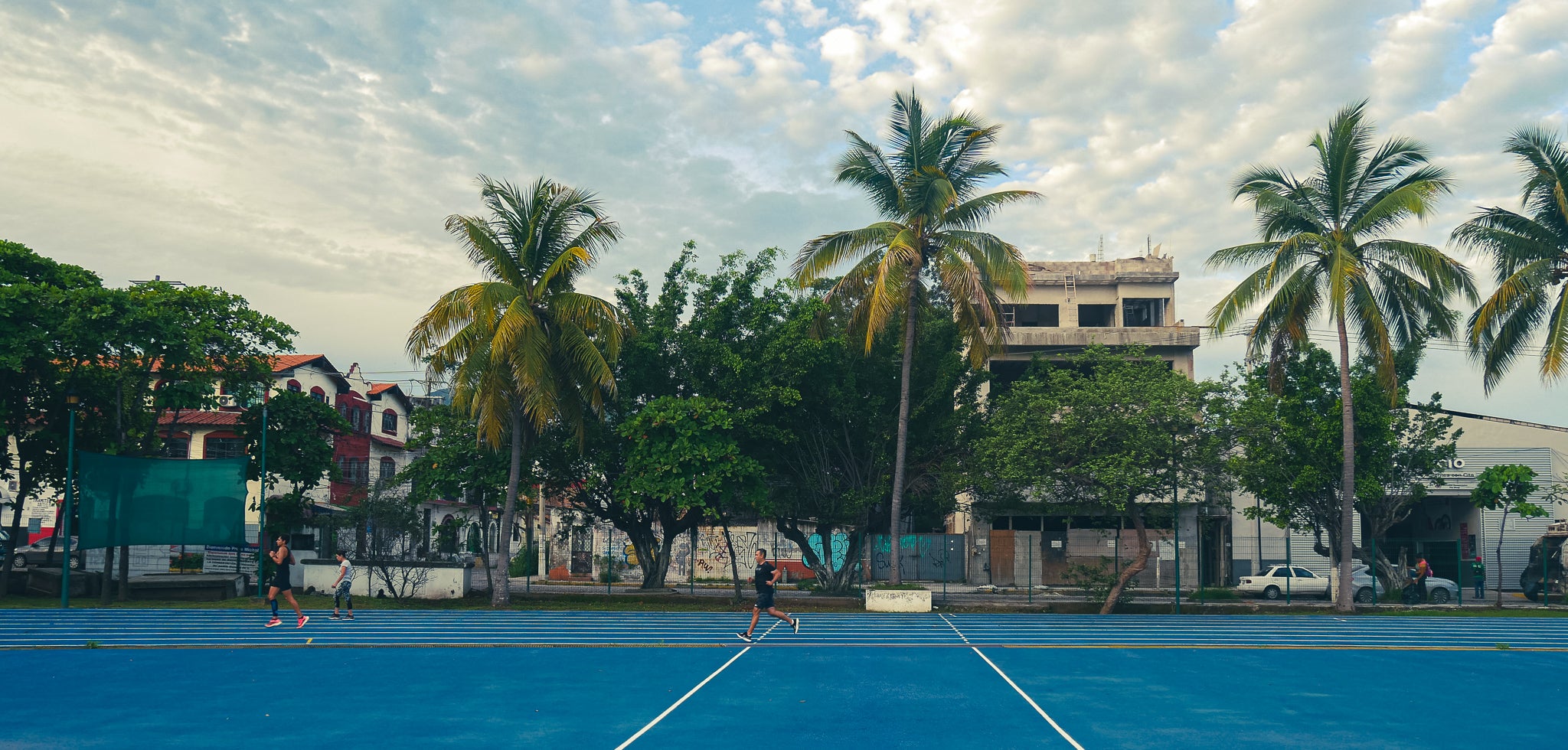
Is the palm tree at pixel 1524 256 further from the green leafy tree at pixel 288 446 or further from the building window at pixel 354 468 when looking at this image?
the building window at pixel 354 468

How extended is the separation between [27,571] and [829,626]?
77.3 ft

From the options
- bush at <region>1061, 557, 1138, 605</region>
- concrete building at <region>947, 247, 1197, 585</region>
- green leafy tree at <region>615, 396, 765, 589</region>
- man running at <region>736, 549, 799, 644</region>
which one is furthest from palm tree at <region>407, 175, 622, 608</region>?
concrete building at <region>947, 247, 1197, 585</region>

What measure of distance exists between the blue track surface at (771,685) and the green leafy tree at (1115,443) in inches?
168

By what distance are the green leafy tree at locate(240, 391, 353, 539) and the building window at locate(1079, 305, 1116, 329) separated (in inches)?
1521

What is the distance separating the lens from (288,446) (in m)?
31.1

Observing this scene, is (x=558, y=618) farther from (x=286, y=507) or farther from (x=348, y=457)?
(x=348, y=457)

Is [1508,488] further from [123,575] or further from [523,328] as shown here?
[123,575]

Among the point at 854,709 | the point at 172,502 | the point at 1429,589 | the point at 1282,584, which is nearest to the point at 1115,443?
the point at 1282,584

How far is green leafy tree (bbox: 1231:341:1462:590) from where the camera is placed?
29375mm

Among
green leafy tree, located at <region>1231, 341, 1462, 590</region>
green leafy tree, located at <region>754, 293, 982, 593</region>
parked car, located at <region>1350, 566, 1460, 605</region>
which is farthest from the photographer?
parked car, located at <region>1350, 566, 1460, 605</region>

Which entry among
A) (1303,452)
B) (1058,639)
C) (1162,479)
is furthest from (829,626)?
(1303,452)

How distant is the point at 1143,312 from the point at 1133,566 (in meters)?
33.0

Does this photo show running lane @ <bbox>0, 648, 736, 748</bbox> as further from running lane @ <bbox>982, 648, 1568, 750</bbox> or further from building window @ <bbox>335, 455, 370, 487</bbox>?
building window @ <bbox>335, 455, 370, 487</bbox>

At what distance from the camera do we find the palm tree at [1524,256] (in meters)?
26.7
